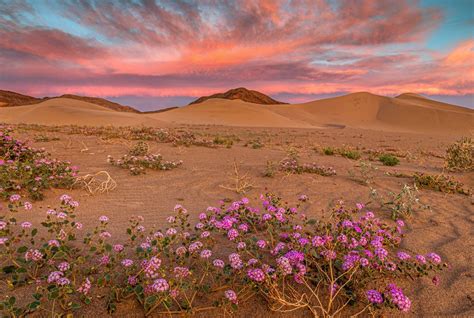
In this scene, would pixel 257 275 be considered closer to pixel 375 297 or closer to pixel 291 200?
pixel 375 297

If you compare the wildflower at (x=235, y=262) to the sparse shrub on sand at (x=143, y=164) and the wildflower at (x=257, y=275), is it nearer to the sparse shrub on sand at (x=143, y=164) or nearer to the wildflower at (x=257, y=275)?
the wildflower at (x=257, y=275)

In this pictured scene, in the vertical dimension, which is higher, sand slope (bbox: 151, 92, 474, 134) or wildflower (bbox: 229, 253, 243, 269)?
sand slope (bbox: 151, 92, 474, 134)

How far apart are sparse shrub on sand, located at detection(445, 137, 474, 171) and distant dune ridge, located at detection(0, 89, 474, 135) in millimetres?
29569

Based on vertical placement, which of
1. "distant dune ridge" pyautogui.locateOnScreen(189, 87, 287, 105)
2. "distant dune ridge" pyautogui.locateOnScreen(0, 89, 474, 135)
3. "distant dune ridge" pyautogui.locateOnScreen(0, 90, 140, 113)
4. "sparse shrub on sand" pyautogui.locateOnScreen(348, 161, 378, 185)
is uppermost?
"distant dune ridge" pyautogui.locateOnScreen(189, 87, 287, 105)

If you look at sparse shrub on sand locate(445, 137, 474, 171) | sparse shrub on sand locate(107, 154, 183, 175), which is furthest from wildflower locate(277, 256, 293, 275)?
sparse shrub on sand locate(445, 137, 474, 171)

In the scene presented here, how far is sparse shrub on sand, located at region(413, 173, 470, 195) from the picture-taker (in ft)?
20.9

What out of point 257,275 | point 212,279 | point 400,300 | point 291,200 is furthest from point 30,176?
point 400,300

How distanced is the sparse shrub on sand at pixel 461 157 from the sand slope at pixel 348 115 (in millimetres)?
32215

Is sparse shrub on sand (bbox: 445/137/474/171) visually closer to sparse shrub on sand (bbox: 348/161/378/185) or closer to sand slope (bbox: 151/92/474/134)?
sparse shrub on sand (bbox: 348/161/378/185)

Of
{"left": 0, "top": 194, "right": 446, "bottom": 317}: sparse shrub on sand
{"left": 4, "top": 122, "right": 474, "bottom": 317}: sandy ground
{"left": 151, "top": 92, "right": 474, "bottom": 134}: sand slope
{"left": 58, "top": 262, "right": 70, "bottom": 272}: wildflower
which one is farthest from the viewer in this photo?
{"left": 151, "top": 92, "right": 474, "bottom": 134}: sand slope

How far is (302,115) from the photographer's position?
61094 mm

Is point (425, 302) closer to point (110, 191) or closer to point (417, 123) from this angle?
point (110, 191)

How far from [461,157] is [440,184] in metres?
3.02

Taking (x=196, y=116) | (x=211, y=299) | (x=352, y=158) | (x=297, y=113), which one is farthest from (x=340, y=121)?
(x=211, y=299)
